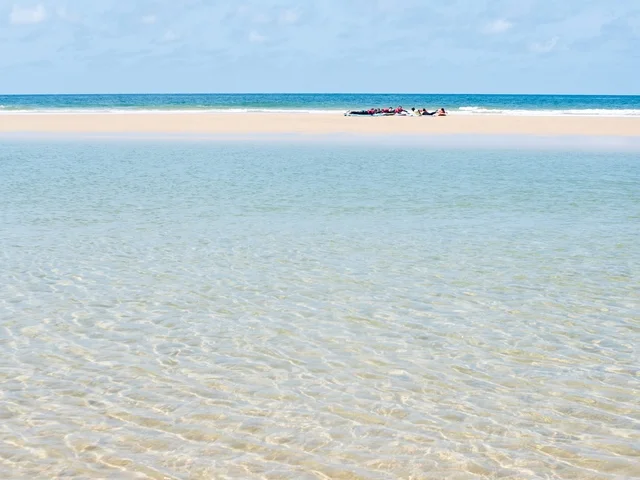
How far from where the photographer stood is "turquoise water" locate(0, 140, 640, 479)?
17.2 ft

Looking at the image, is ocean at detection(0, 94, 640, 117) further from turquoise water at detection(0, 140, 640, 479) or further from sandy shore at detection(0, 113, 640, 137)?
turquoise water at detection(0, 140, 640, 479)

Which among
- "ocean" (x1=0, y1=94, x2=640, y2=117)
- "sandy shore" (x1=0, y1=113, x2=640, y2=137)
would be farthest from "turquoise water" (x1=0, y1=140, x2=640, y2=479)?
"ocean" (x1=0, y1=94, x2=640, y2=117)

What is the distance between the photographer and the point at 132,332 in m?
7.65

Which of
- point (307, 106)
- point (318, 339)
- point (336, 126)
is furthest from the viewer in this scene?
point (307, 106)

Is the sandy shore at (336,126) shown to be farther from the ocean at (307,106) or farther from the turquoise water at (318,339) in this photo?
the turquoise water at (318,339)

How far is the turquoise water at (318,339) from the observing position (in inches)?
207

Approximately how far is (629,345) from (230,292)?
14.1 ft

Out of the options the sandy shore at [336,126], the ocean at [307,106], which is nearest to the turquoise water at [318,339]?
the sandy shore at [336,126]

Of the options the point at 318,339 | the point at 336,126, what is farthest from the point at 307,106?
the point at 318,339

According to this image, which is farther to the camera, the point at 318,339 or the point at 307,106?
the point at 307,106

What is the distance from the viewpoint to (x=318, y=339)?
7.50 m

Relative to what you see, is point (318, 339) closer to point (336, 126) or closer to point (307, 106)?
point (336, 126)

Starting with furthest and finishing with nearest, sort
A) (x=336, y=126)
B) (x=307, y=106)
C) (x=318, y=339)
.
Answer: (x=307, y=106) < (x=336, y=126) < (x=318, y=339)

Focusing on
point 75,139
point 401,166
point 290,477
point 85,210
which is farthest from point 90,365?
point 75,139
